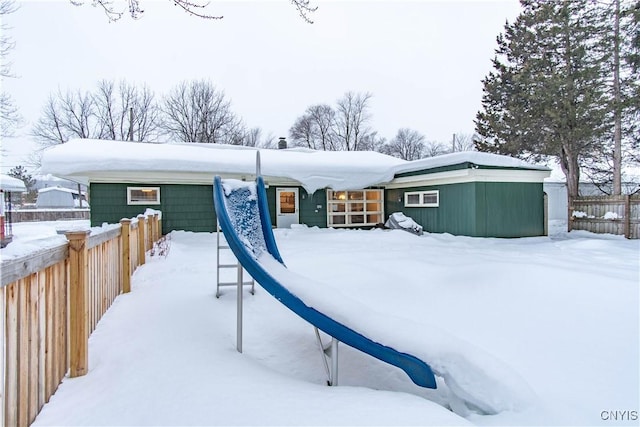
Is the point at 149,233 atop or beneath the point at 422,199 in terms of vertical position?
beneath

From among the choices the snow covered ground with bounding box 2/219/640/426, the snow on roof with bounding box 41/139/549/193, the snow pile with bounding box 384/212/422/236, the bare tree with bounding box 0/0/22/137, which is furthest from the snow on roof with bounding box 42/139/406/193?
the snow covered ground with bounding box 2/219/640/426

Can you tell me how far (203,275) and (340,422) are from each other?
14.0 feet

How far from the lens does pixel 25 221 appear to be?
24.4 m

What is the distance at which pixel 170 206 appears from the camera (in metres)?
11.6

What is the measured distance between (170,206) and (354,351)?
989 centimetres

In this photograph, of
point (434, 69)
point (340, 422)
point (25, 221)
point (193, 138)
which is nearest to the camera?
point (340, 422)

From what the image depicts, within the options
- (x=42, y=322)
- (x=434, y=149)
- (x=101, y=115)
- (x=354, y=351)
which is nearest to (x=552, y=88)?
(x=354, y=351)

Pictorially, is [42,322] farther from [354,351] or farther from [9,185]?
[9,185]

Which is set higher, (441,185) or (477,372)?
(441,185)

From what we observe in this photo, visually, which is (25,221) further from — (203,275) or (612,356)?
(612,356)

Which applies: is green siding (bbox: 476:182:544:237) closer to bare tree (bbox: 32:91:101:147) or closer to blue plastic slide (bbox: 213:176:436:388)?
blue plastic slide (bbox: 213:176:436:388)

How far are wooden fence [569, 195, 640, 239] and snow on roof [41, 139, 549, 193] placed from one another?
2962mm

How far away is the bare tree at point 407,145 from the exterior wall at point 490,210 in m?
32.4

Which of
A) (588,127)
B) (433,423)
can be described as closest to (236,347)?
(433,423)
